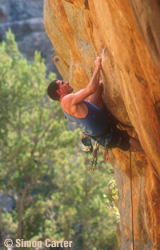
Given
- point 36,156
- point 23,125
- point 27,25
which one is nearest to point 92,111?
point 23,125

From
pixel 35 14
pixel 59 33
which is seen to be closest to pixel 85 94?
pixel 59 33

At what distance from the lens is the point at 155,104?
281 centimetres

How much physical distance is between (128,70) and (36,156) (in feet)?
35.5

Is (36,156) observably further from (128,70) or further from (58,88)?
(128,70)

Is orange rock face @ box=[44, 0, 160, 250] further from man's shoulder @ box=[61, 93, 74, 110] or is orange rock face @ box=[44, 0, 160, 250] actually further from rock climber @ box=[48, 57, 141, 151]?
man's shoulder @ box=[61, 93, 74, 110]

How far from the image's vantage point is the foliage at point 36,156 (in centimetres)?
1230

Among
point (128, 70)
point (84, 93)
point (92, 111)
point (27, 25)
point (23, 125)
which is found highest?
point (128, 70)

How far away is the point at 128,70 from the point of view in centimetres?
272

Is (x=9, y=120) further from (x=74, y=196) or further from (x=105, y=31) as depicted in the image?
(x=105, y=31)

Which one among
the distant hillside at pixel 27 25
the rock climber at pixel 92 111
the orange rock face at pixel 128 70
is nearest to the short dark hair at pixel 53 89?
the rock climber at pixel 92 111

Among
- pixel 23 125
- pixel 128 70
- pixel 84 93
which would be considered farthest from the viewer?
pixel 23 125

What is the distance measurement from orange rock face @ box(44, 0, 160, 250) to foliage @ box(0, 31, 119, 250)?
6917 millimetres

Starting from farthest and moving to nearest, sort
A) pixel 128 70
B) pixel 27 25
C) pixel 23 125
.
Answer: pixel 27 25, pixel 23 125, pixel 128 70

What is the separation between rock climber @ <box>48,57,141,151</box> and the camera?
3463 mm
